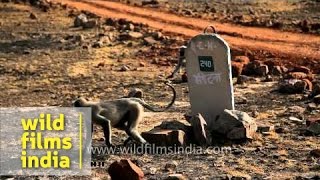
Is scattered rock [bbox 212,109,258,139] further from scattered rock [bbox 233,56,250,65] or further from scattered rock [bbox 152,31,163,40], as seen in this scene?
scattered rock [bbox 152,31,163,40]

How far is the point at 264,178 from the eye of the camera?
8.38 meters

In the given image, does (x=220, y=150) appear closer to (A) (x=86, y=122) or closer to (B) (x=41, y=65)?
(A) (x=86, y=122)

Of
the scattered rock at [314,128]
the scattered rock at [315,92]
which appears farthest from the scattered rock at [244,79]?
the scattered rock at [314,128]

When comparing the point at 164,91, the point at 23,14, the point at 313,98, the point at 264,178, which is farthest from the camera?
the point at 23,14

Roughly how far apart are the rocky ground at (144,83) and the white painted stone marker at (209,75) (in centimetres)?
84

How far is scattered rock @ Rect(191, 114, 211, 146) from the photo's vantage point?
9797 millimetres

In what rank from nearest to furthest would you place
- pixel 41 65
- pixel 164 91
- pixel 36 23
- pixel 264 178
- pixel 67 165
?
pixel 264 178 < pixel 67 165 < pixel 164 91 < pixel 41 65 < pixel 36 23

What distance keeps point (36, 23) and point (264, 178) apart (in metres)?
18.0

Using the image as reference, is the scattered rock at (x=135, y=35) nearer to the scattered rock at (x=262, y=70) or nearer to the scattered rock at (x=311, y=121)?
the scattered rock at (x=262, y=70)

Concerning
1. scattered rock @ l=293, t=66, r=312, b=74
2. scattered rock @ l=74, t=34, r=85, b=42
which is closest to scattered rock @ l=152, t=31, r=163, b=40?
scattered rock @ l=74, t=34, r=85, b=42

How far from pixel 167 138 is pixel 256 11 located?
60.8ft

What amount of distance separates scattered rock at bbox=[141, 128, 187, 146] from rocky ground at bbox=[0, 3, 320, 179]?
27 centimetres

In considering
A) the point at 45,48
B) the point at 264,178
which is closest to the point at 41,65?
the point at 45,48

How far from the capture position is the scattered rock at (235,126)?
9875 mm
